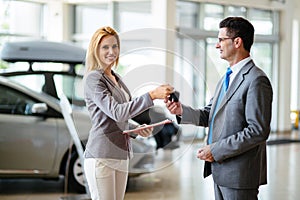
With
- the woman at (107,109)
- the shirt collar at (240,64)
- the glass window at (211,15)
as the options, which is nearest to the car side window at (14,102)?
the woman at (107,109)

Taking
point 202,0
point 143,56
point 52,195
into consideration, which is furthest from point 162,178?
point 202,0

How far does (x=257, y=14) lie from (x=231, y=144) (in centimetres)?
928

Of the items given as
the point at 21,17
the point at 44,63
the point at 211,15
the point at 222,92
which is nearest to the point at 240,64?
the point at 222,92

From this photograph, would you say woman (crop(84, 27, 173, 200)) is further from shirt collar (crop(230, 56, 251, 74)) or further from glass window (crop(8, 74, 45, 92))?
glass window (crop(8, 74, 45, 92))

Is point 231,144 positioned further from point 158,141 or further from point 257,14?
point 257,14

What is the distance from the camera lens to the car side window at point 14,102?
5160mm

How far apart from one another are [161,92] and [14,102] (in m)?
3.29

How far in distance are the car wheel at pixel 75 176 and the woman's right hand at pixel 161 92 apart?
3.14 meters

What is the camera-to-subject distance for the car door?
508cm

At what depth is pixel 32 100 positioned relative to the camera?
206 inches

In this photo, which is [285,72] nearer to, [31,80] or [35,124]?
[31,80]

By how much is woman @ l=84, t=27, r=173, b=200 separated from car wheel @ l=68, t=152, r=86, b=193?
2860 millimetres

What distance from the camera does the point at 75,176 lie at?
527 centimetres

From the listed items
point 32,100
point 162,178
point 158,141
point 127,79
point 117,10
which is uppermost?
point 117,10
